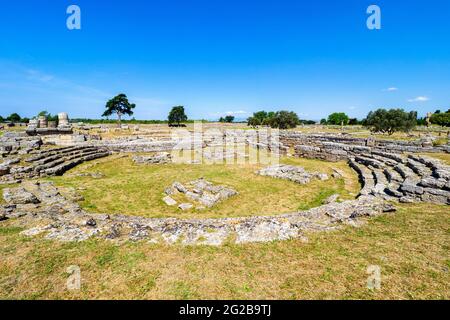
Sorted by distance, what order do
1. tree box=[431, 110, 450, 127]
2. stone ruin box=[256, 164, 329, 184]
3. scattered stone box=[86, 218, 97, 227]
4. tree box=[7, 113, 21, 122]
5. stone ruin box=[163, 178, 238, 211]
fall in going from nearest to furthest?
scattered stone box=[86, 218, 97, 227], stone ruin box=[163, 178, 238, 211], stone ruin box=[256, 164, 329, 184], tree box=[7, 113, 21, 122], tree box=[431, 110, 450, 127]

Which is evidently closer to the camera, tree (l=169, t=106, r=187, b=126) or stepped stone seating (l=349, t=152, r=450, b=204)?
stepped stone seating (l=349, t=152, r=450, b=204)

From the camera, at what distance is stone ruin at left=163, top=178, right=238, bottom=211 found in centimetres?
1115

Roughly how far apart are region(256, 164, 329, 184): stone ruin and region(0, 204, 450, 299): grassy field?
7.83m

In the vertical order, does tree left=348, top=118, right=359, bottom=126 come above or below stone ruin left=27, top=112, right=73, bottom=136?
above

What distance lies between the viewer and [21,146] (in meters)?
19.9

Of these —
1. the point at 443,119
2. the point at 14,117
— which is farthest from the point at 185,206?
the point at 443,119

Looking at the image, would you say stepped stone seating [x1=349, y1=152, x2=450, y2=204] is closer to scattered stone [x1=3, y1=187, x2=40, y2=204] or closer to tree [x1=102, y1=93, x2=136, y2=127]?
scattered stone [x1=3, y1=187, x2=40, y2=204]

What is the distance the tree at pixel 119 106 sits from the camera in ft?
188

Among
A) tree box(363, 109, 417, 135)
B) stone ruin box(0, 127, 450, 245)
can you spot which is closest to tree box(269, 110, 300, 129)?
tree box(363, 109, 417, 135)

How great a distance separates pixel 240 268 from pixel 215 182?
30.3 ft

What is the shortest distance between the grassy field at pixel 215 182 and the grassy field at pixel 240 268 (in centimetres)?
418
